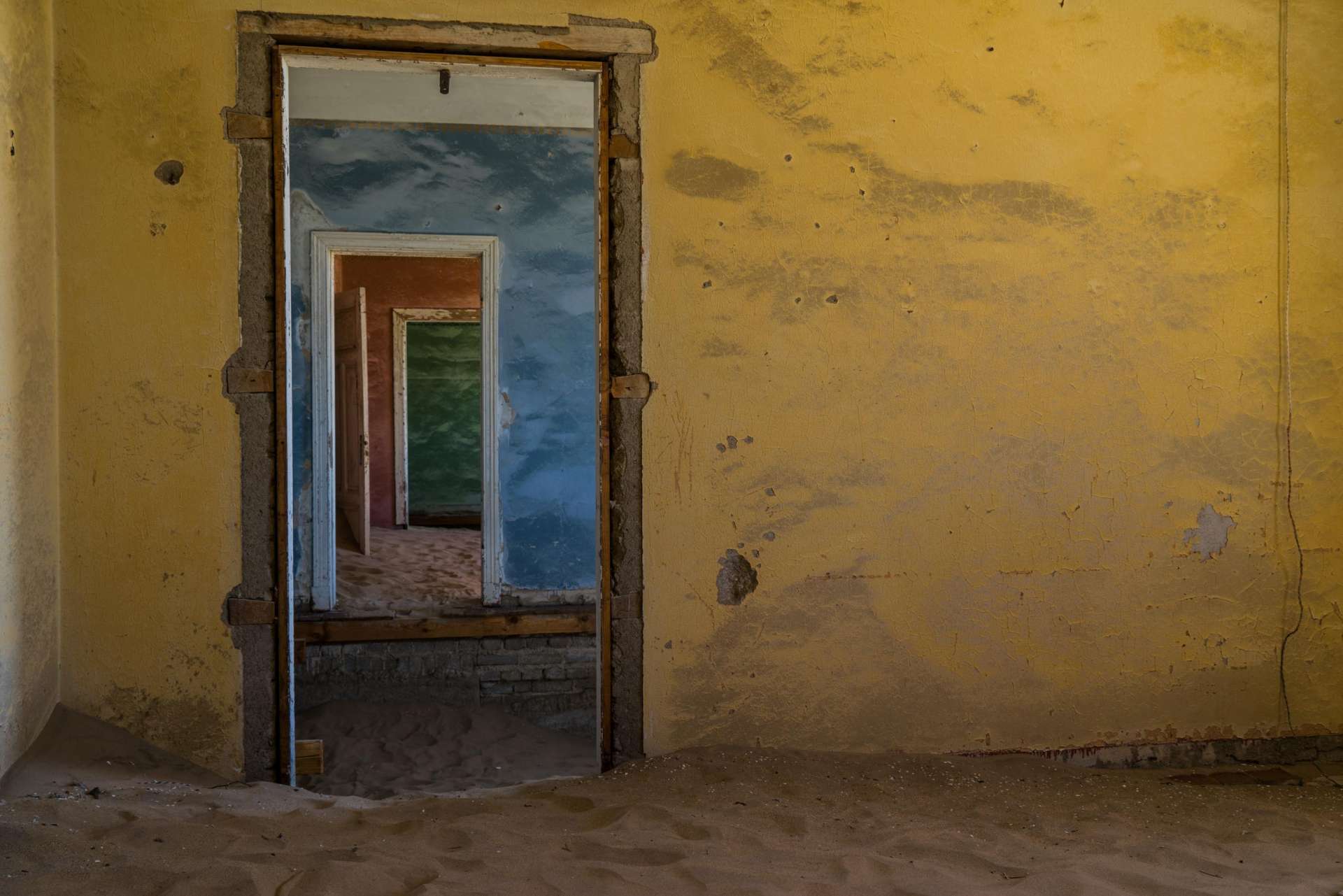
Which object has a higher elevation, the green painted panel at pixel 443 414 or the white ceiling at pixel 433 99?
the white ceiling at pixel 433 99

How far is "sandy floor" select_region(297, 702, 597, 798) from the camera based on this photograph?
15.4ft

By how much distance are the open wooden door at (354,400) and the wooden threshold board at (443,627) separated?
185cm

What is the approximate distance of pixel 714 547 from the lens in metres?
3.22

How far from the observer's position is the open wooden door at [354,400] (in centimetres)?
697

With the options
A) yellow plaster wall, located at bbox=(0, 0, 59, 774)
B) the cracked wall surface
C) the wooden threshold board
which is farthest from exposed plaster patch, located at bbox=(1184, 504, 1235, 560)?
yellow plaster wall, located at bbox=(0, 0, 59, 774)

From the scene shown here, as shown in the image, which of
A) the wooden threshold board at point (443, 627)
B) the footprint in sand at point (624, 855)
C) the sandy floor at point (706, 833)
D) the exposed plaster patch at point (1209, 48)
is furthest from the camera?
the wooden threshold board at point (443, 627)

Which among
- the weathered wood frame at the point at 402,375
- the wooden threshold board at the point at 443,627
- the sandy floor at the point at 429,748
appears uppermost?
the weathered wood frame at the point at 402,375

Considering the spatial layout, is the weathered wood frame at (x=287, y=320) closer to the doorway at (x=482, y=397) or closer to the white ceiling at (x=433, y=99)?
the white ceiling at (x=433, y=99)

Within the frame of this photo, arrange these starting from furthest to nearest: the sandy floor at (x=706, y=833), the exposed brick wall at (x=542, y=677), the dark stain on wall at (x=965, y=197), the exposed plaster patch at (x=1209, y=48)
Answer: the exposed brick wall at (x=542, y=677)
the exposed plaster patch at (x=1209, y=48)
the dark stain on wall at (x=965, y=197)
the sandy floor at (x=706, y=833)

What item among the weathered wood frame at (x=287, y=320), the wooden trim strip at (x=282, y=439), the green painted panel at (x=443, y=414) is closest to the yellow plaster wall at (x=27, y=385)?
the weathered wood frame at (x=287, y=320)

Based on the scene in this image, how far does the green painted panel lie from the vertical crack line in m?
8.24

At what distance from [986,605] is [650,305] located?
1.55 metres

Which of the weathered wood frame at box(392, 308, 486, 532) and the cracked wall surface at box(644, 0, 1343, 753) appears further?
the weathered wood frame at box(392, 308, 486, 532)

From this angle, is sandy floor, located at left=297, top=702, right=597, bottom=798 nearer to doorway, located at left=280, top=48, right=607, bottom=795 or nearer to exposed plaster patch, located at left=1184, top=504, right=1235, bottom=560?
doorway, located at left=280, top=48, right=607, bottom=795
